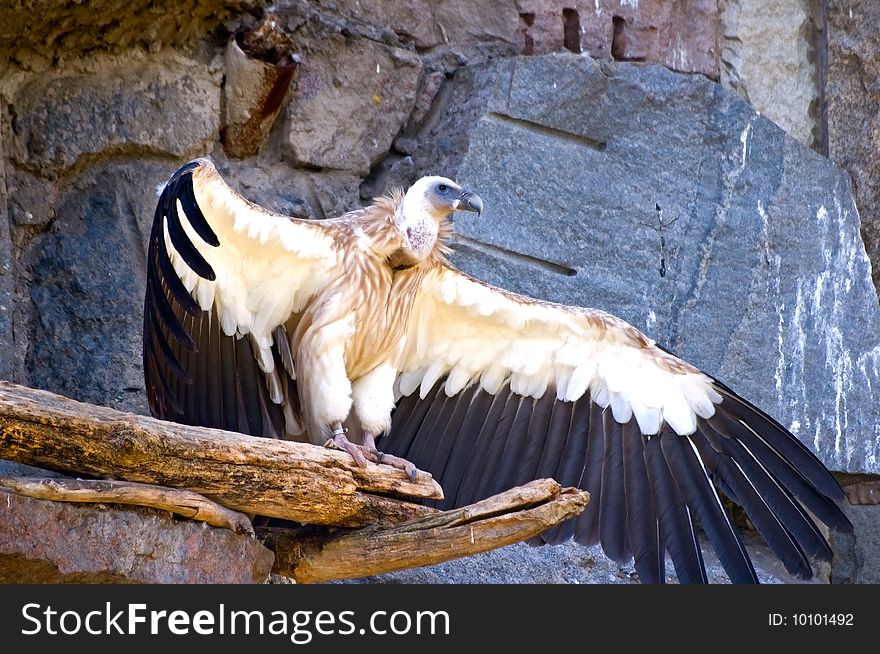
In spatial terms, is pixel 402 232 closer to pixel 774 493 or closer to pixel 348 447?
pixel 348 447

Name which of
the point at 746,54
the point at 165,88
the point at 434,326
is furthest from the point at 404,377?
the point at 746,54

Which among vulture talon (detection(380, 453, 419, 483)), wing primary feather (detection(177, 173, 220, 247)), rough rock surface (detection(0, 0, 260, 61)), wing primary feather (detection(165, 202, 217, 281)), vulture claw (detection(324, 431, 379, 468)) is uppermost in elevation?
rough rock surface (detection(0, 0, 260, 61))

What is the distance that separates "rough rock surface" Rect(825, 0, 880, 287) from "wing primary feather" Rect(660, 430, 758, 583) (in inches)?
78.5

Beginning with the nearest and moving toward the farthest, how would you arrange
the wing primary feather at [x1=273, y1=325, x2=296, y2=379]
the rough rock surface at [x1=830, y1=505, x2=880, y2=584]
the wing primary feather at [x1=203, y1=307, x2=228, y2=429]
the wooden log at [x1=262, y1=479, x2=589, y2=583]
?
the wooden log at [x1=262, y1=479, x2=589, y2=583] → the wing primary feather at [x1=203, y1=307, x2=228, y2=429] → the wing primary feather at [x1=273, y1=325, x2=296, y2=379] → the rough rock surface at [x1=830, y1=505, x2=880, y2=584]

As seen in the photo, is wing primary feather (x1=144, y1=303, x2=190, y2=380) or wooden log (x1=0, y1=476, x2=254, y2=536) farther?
wing primary feather (x1=144, y1=303, x2=190, y2=380)

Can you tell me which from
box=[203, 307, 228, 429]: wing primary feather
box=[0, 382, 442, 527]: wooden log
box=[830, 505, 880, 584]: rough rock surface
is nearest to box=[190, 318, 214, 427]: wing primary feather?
box=[203, 307, 228, 429]: wing primary feather

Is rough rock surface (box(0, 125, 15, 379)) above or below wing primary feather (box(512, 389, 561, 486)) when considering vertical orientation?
above

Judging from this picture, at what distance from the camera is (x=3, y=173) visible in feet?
15.5

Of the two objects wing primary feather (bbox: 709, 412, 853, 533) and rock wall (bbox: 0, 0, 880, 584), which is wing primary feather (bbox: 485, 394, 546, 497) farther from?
rock wall (bbox: 0, 0, 880, 584)

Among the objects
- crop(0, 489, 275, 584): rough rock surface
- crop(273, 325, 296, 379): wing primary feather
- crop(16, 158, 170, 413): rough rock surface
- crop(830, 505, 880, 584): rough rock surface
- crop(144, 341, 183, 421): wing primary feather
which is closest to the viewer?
crop(0, 489, 275, 584): rough rock surface

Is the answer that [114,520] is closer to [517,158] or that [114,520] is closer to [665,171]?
[517,158]

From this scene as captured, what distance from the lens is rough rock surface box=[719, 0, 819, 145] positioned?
607 centimetres

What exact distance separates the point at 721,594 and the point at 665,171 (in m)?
2.40

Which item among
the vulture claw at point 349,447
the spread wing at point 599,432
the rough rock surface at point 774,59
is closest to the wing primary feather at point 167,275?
the vulture claw at point 349,447
